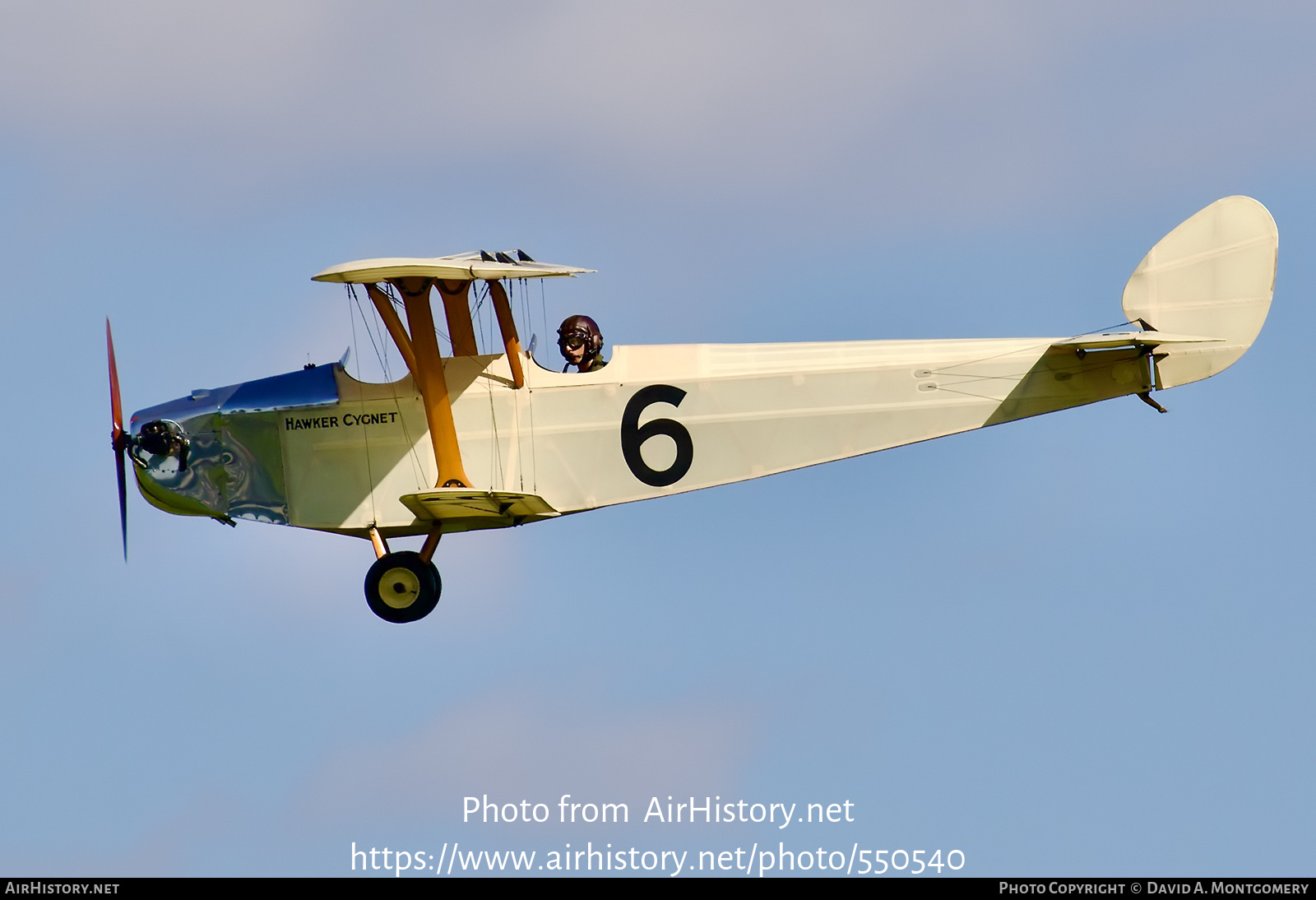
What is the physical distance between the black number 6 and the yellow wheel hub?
249 cm

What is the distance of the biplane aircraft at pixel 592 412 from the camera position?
1800 centimetres

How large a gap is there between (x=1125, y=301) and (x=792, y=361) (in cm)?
360

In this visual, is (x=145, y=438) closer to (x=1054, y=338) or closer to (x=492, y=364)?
(x=492, y=364)

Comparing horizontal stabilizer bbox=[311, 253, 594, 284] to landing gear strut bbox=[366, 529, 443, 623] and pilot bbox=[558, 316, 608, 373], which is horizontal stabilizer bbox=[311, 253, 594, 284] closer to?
pilot bbox=[558, 316, 608, 373]

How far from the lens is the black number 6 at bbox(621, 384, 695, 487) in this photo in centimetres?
1812

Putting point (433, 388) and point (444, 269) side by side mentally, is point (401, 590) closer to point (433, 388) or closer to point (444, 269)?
point (433, 388)

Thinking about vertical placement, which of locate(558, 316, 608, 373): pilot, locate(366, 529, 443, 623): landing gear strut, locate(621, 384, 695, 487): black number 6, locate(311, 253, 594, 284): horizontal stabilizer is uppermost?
locate(311, 253, 594, 284): horizontal stabilizer

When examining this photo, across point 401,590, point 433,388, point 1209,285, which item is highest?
point 1209,285

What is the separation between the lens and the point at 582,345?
1845 cm

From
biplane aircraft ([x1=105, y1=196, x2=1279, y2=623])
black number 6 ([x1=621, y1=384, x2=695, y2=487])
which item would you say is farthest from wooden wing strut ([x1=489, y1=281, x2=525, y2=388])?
black number 6 ([x1=621, y1=384, x2=695, y2=487])

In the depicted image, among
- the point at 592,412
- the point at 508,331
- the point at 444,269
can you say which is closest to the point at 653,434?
the point at 592,412

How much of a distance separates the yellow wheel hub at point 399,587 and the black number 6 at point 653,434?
8.17 feet

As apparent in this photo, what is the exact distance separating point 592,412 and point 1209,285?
6591mm
